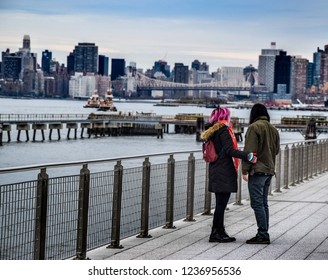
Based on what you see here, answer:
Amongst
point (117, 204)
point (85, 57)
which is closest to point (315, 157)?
point (117, 204)

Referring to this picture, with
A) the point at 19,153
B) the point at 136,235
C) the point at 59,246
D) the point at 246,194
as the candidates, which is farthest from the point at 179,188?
the point at 19,153

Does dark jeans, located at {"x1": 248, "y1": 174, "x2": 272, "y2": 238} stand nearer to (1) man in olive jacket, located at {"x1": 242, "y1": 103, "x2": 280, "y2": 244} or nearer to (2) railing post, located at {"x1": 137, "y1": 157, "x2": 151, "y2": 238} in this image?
(1) man in olive jacket, located at {"x1": 242, "y1": 103, "x2": 280, "y2": 244}

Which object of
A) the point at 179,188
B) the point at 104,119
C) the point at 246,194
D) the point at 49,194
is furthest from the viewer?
the point at 104,119

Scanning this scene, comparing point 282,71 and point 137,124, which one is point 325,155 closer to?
point 137,124

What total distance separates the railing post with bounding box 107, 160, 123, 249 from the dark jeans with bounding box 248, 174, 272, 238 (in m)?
1.38

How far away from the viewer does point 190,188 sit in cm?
1216

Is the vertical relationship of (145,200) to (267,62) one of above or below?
below

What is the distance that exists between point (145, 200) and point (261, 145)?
1655 millimetres

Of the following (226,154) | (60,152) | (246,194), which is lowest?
(60,152)

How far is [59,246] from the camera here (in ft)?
28.8

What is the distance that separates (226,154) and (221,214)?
30.4 inches

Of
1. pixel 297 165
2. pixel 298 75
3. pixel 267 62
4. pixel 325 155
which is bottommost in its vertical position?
pixel 325 155

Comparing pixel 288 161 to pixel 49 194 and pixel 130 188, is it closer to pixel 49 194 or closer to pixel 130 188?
pixel 130 188

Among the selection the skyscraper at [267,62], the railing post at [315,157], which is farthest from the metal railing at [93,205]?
the skyscraper at [267,62]
